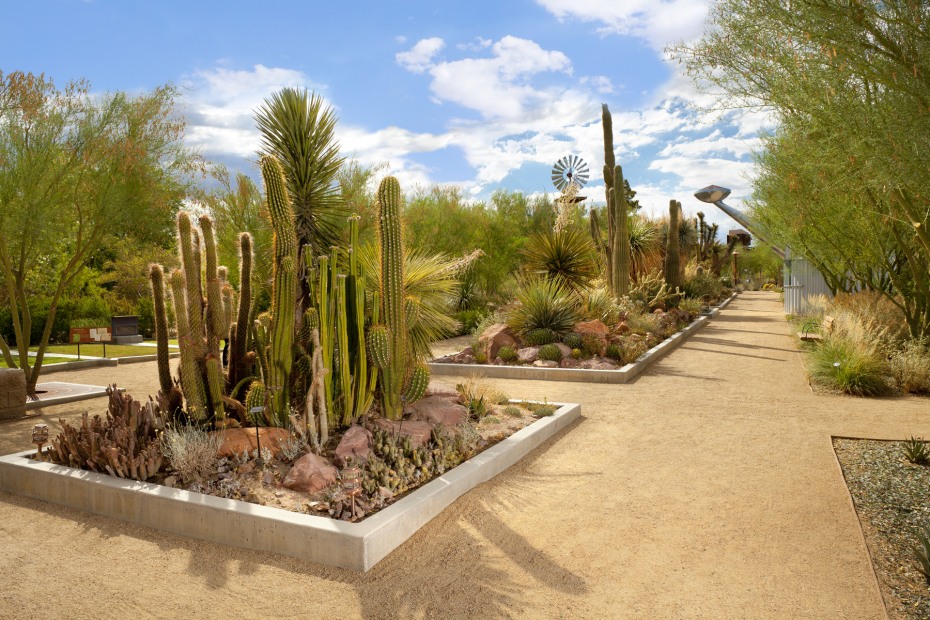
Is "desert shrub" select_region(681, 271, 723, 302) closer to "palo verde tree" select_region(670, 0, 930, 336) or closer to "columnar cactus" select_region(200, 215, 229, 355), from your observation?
"palo verde tree" select_region(670, 0, 930, 336)

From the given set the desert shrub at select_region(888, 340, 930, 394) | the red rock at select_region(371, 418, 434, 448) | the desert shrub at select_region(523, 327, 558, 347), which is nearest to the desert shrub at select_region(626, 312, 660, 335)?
the desert shrub at select_region(523, 327, 558, 347)

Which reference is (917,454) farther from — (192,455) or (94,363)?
(94,363)

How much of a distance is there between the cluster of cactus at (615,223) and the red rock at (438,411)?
1168 centimetres

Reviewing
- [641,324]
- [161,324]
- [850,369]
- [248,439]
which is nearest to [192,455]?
[248,439]

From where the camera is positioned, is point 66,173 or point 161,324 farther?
point 66,173

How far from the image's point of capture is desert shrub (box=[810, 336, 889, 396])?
10.3m

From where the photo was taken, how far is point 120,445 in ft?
19.4

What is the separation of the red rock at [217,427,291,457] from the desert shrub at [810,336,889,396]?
8.47 metres

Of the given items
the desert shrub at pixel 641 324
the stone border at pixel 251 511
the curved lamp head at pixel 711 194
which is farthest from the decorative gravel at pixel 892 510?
the curved lamp head at pixel 711 194

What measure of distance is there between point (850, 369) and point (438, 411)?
6.80 meters

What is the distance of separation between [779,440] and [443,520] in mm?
4386

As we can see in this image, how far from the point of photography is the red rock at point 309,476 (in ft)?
17.4

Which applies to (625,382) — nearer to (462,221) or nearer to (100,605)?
(100,605)

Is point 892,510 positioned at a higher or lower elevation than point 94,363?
lower
